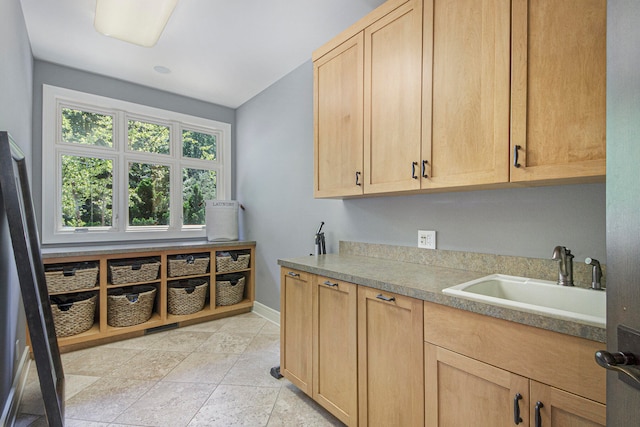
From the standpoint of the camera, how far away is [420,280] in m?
1.45

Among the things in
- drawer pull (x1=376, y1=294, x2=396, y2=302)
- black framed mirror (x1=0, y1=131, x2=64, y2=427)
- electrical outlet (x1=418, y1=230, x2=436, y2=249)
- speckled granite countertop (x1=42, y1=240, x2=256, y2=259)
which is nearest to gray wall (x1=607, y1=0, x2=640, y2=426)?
drawer pull (x1=376, y1=294, x2=396, y2=302)

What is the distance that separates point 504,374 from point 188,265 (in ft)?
9.95

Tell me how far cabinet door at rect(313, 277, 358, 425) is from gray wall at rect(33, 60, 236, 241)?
2.96 metres

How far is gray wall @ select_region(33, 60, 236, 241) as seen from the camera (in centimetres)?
288

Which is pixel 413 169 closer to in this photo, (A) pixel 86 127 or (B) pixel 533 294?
(B) pixel 533 294

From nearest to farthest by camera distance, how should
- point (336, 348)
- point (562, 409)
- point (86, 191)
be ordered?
1. point (562, 409)
2. point (336, 348)
3. point (86, 191)

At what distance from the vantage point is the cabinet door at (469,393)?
39.5 inches

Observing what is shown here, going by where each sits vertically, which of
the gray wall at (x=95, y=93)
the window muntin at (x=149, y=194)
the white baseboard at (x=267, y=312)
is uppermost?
the gray wall at (x=95, y=93)

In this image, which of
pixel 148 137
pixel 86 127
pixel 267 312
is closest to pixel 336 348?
pixel 267 312

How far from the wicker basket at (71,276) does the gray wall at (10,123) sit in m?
0.29

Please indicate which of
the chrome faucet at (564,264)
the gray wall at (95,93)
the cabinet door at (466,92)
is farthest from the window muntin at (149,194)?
the chrome faucet at (564,264)

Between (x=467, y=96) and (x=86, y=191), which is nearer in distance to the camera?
(x=467, y=96)

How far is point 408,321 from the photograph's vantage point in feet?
4.37

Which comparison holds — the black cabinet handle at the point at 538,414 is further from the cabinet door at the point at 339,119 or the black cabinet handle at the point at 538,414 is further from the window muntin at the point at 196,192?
the window muntin at the point at 196,192
